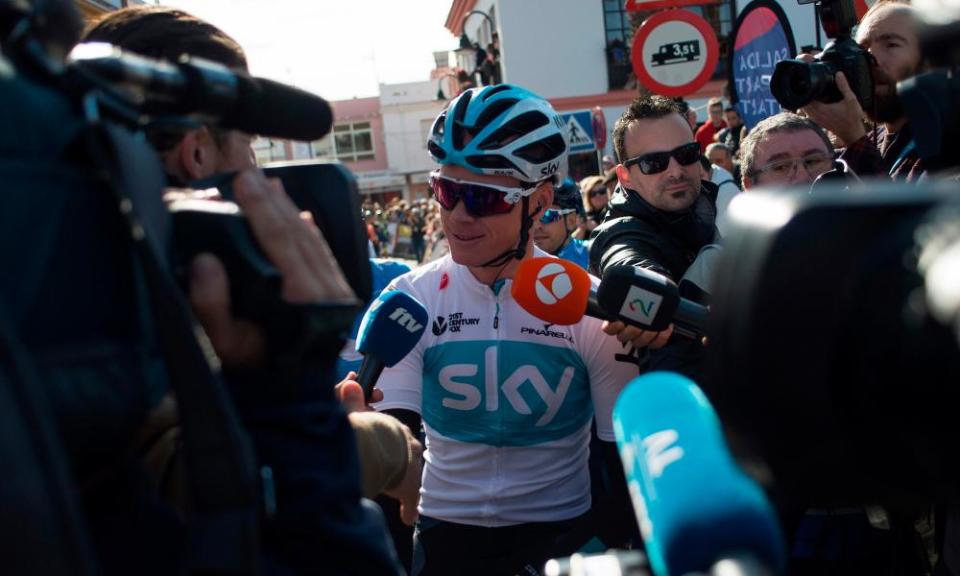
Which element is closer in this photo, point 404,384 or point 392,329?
point 392,329

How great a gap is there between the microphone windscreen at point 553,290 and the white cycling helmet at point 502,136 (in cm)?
46

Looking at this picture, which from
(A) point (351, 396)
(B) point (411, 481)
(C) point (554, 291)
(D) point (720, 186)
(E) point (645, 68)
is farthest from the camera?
(E) point (645, 68)

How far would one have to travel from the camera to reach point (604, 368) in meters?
2.84

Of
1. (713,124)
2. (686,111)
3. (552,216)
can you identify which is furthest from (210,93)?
(713,124)

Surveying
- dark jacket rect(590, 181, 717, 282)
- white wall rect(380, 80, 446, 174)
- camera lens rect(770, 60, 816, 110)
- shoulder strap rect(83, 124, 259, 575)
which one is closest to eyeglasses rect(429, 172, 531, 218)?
dark jacket rect(590, 181, 717, 282)

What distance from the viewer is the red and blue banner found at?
17.4 ft

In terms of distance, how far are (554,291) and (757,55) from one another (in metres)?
3.44

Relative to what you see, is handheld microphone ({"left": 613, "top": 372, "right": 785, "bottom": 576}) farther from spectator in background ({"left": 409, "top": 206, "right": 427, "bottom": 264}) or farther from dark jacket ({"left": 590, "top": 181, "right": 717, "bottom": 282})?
spectator in background ({"left": 409, "top": 206, "right": 427, "bottom": 264})

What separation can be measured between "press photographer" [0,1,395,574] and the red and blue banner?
456cm

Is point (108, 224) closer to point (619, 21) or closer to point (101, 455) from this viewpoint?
point (101, 455)

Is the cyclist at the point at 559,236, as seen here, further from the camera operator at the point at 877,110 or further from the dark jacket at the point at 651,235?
the camera operator at the point at 877,110

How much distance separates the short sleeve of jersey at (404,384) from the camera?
113 inches

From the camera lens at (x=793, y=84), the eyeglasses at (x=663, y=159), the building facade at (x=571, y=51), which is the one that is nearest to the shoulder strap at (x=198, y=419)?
the camera lens at (x=793, y=84)

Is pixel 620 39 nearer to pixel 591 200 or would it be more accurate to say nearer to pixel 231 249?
pixel 591 200
